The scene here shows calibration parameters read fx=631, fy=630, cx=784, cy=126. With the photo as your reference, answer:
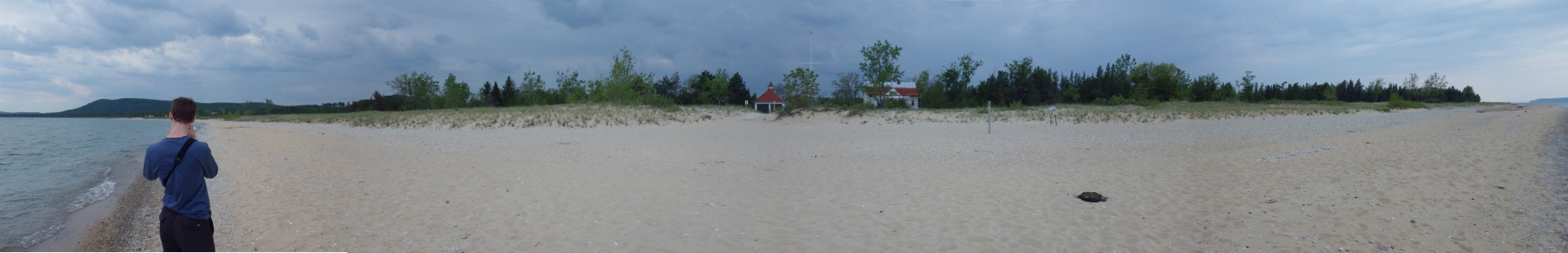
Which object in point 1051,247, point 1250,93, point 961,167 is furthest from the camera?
point 1250,93

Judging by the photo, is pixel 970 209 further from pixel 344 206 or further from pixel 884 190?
pixel 344 206

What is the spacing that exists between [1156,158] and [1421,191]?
413 cm

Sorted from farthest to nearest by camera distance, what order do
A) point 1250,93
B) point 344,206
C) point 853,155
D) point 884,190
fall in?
point 1250,93, point 853,155, point 884,190, point 344,206

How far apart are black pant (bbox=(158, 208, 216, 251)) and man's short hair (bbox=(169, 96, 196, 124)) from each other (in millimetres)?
464

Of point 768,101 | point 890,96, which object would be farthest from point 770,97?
point 890,96

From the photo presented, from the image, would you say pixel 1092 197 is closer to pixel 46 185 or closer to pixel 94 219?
pixel 94 219

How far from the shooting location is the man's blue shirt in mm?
3014

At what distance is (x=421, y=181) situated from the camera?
794cm

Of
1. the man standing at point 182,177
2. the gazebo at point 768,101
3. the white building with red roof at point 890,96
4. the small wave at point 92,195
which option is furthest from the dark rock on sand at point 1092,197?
the gazebo at point 768,101

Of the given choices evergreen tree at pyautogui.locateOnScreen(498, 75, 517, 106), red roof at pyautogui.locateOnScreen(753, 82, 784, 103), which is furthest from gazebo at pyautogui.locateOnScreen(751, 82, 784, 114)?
evergreen tree at pyautogui.locateOnScreen(498, 75, 517, 106)

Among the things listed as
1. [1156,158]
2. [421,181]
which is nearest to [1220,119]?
[1156,158]

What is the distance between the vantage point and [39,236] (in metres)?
6.14

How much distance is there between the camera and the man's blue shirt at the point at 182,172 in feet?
9.89

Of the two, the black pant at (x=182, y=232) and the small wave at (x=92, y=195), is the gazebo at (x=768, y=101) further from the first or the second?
the black pant at (x=182, y=232)
